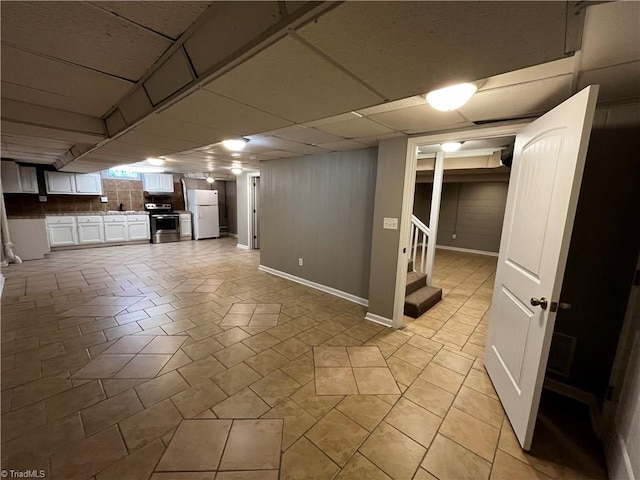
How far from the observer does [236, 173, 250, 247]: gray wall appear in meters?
6.96

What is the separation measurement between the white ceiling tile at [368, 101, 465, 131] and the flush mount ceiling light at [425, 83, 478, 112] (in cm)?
23

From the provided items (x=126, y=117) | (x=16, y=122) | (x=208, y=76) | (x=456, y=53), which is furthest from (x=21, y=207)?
(x=456, y=53)

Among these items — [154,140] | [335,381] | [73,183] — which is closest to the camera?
[335,381]

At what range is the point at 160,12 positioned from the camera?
39.5 inches

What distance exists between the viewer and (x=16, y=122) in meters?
2.17

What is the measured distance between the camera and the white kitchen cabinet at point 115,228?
273 inches

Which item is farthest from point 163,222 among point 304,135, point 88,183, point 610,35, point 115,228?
point 610,35

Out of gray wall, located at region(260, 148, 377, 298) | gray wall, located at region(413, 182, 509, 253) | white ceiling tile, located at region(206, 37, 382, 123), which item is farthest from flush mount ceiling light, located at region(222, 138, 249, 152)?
gray wall, located at region(413, 182, 509, 253)

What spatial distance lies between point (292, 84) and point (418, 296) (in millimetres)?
3230

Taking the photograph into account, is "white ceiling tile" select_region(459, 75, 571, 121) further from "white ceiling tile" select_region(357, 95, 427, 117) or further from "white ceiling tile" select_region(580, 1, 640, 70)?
"white ceiling tile" select_region(357, 95, 427, 117)

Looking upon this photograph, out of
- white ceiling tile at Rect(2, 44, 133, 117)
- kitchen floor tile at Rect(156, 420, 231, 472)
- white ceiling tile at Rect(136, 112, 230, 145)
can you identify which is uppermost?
white ceiling tile at Rect(2, 44, 133, 117)

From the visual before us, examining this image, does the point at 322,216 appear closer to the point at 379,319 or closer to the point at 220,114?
the point at 379,319

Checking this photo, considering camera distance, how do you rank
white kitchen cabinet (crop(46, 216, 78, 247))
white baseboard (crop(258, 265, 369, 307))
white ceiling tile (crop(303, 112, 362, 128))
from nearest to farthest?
1. white ceiling tile (crop(303, 112, 362, 128))
2. white baseboard (crop(258, 265, 369, 307))
3. white kitchen cabinet (crop(46, 216, 78, 247))

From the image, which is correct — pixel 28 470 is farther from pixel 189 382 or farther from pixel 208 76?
pixel 208 76
